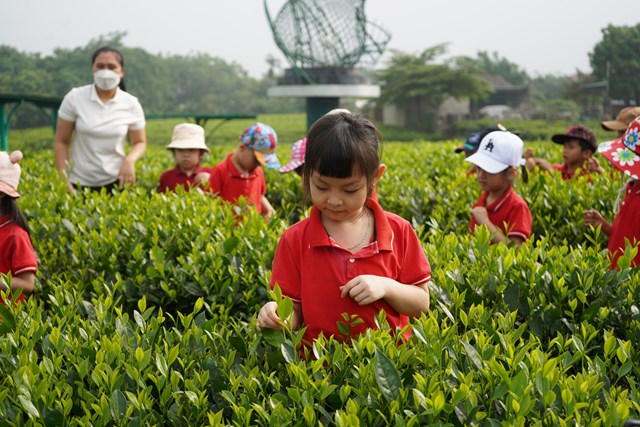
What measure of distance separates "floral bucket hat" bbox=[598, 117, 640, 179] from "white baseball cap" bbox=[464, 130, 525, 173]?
1.81 feet

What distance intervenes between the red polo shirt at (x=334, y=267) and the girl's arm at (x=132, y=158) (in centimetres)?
346

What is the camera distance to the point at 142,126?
6.18 metres

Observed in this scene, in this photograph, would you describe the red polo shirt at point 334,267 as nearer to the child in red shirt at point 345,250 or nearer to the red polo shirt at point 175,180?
the child in red shirt at point 345,250

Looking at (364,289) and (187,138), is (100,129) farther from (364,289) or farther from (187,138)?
(364,289)

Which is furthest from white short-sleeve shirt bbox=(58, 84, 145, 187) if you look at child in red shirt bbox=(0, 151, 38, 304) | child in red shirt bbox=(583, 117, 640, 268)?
child in red shirt bbox=(583, 117, 640, 268)

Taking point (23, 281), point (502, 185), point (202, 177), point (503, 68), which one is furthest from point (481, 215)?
point (503, 68)

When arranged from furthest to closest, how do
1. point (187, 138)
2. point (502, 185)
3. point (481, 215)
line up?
point (187, 138)
point (502, 185)
point (481, 215)

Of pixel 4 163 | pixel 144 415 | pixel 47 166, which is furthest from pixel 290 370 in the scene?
pixel 47 166

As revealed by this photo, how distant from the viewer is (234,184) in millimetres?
5945

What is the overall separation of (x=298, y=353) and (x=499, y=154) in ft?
8.35

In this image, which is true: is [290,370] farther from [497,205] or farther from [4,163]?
[497,205]

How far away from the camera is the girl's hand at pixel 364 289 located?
246cm

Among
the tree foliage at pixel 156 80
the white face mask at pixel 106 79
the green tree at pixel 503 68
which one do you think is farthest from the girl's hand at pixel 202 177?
the green tree at pixel 503 68

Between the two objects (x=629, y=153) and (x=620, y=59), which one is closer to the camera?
(x=629, y=153)
